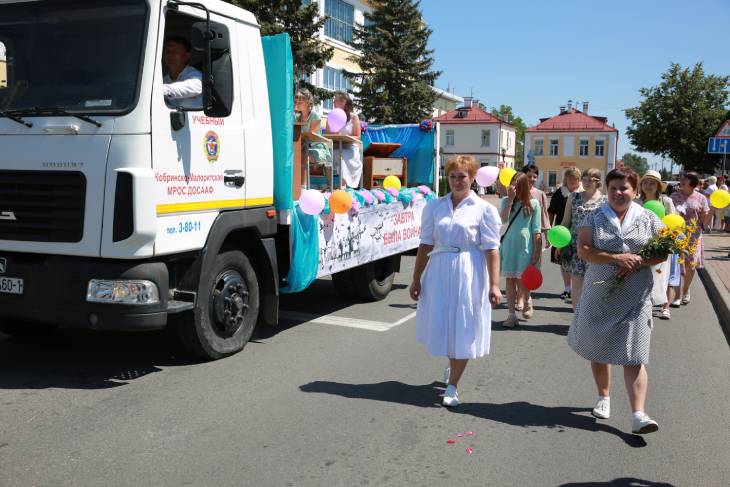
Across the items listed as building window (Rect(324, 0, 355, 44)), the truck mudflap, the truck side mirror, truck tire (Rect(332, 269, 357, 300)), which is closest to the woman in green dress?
truck tire (Rect(332, 269, 357, 300))

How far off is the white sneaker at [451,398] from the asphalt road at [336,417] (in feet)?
0.21

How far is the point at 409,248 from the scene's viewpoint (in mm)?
8977

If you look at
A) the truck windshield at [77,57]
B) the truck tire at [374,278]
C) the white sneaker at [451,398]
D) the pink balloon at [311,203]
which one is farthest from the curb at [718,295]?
the truck windshield at [77,57]

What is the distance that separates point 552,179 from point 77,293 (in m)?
90.9

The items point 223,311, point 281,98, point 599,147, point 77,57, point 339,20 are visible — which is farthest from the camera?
point 599,147

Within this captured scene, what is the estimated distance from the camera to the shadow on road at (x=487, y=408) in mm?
4566

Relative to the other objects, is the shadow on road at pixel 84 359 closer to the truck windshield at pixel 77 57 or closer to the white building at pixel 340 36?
the truck windshield at pixel 77 57

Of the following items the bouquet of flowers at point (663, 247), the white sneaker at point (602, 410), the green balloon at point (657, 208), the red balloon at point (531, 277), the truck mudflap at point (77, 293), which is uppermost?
the green balloon at point (657, 208)

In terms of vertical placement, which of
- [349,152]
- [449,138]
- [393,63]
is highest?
[393,63]

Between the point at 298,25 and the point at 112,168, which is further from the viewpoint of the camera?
the point at 298,25

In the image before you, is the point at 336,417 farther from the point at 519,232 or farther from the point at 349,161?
the point at 519,232

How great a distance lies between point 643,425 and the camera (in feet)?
14.0

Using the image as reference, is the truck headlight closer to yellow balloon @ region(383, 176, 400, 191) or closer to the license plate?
the license plate

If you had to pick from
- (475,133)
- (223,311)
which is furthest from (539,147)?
(223,311)
